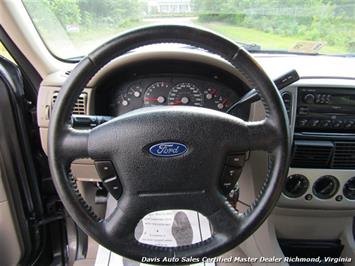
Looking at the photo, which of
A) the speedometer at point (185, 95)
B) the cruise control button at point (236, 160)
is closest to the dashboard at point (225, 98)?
the speedometer at point (185, 95)

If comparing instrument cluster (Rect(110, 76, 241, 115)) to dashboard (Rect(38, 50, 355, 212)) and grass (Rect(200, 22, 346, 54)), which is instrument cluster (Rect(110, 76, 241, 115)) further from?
grass (Rect(200, 22, 346, 54))

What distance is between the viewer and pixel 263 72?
0.84 metres

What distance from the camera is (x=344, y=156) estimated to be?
1.41 meters

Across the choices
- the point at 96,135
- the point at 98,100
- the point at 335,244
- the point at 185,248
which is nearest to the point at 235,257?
the point at 335,244

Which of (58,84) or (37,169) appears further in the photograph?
(37,169)

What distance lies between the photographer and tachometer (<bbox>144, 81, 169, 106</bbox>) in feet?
4.39

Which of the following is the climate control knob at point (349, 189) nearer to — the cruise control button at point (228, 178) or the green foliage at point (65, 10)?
the cruise control button at point (228, 178)

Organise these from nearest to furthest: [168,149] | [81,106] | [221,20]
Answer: [168,149] < [81,106] < [221,20]

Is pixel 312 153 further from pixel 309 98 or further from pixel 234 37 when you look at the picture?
pixel 234 37

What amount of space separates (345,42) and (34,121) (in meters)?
1.30

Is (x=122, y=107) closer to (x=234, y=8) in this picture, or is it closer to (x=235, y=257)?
(x=234, y=8)

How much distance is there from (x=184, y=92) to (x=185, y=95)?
1cm

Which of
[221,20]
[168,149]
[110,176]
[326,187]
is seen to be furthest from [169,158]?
[326,187]

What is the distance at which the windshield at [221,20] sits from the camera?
1.40m
